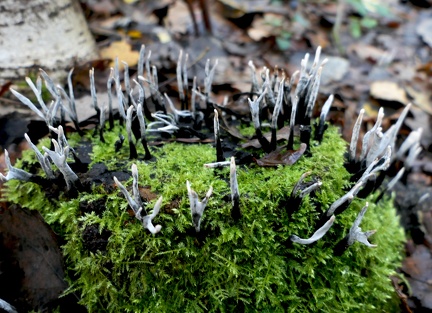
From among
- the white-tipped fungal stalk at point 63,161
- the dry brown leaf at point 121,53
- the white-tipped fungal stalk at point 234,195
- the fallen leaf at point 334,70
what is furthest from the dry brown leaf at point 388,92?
the white-tipped fungal stalk at point 63,161

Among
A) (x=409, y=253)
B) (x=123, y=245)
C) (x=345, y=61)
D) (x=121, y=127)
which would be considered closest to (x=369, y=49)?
(x=345, y=61)

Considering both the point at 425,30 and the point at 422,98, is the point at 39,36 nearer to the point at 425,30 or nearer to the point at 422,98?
the point at 422,98

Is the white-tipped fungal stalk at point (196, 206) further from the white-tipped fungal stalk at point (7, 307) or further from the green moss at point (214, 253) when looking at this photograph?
the white-tipped fungal stalk at point (7, 307)

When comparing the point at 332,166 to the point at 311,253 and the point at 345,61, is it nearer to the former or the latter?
the point at 311,253

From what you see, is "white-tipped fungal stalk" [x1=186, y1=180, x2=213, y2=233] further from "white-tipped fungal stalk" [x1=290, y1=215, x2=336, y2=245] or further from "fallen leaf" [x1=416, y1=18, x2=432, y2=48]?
"fallen leaf" [x1=416, y1=18, x2=432, y2=48]

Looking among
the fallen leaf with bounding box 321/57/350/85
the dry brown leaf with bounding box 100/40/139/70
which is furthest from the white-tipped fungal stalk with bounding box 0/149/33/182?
the fallen leaf with bounding box 321/57/350/85
